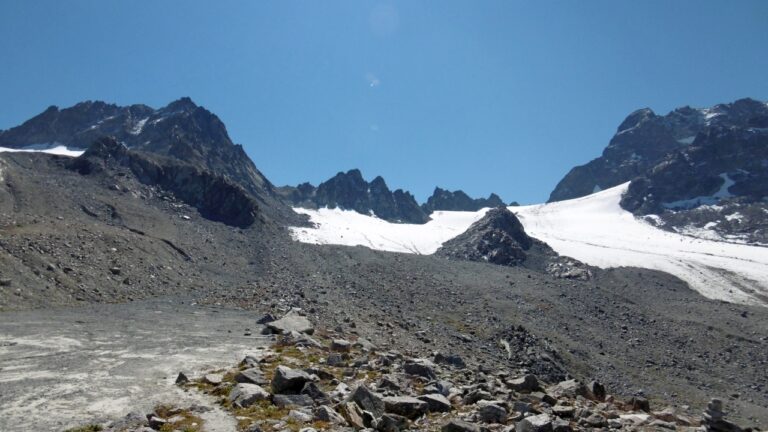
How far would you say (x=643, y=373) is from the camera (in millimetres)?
40375

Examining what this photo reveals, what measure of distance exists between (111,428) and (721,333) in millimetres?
63065

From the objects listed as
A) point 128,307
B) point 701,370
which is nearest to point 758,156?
point 701,370

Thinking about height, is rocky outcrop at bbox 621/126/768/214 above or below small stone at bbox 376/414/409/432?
above

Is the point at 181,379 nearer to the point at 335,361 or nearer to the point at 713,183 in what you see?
the point at 335,361

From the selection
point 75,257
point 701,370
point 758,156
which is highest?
point 758,156

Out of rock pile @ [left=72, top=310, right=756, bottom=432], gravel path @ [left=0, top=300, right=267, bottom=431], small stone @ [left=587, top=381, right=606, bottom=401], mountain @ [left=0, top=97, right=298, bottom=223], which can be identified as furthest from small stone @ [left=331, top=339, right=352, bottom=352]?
mountain @ [left=0, top=97, right=298, bottom=223]

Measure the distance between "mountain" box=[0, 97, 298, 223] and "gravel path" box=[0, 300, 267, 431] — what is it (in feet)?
404

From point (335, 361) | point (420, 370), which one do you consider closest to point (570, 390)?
point (420, 370)

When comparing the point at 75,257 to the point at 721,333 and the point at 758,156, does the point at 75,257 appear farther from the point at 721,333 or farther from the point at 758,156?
the point at 758,156

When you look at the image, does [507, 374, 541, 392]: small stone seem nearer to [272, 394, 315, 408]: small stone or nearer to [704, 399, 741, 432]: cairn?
[704, 399, 741, 432]: cairn

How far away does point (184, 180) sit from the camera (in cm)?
10488

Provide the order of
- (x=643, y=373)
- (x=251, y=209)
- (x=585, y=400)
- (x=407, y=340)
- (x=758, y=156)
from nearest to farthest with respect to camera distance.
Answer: (x=585, y=400) → (x=407, y=340) → (x=643, y=373) → (x=251, y=209) → (x=758, y=156)

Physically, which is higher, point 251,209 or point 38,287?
point 251,209

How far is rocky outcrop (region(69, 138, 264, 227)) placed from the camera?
9925 centimetres
